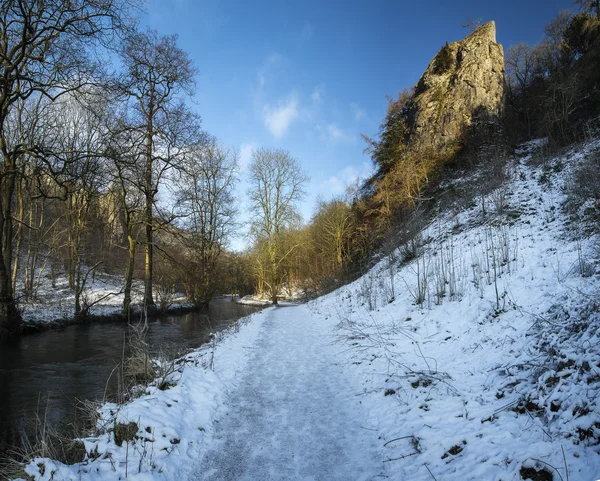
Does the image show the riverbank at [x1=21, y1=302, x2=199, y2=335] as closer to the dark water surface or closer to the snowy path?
the dark water surface

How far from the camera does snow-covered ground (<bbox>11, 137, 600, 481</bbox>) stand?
250 centimetres

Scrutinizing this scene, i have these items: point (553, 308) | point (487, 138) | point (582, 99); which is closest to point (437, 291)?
point (553, 308)

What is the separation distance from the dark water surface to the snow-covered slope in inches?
167

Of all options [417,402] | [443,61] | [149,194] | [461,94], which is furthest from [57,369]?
[443,61]

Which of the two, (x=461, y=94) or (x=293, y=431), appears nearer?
(x=293, y=431)

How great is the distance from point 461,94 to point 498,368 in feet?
88.2

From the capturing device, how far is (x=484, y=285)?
646 centimetres

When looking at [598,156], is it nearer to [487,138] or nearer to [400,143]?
[487,138]

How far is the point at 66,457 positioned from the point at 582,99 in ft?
91.0

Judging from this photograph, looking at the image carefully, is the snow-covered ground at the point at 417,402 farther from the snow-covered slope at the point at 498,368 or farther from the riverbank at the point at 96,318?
the riverbank at the point at 96,318

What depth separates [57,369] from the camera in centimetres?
665

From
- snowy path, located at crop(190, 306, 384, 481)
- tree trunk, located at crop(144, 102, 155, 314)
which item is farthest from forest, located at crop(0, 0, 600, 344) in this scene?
snowy path, located at crop(190, 306, 384, 481)

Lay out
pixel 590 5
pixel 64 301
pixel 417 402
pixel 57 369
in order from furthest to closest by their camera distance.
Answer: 1. pixel 590 5
2. pixel 64 301
3. pixel 57 369
4. pixel 417 402

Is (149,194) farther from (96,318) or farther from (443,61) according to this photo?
(443,61)
